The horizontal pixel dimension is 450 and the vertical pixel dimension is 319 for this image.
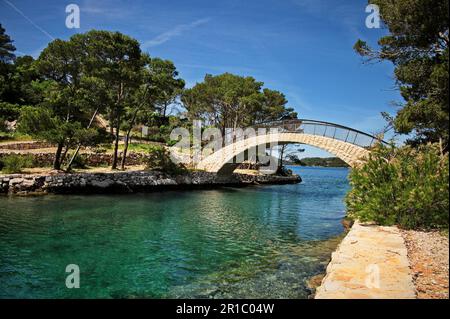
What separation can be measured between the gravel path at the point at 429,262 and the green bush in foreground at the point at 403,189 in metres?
0.62

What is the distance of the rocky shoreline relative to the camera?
1997 centimetres

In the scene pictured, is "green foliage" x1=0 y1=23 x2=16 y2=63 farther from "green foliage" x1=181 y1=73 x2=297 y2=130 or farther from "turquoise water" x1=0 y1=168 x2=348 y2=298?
"turquoise water" x1=0 y1=168 x2=348 y2=298

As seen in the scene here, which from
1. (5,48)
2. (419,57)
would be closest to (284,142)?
(419,57)

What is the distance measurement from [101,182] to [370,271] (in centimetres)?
2176

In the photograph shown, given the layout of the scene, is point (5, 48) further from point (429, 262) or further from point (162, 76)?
point (429, 262)

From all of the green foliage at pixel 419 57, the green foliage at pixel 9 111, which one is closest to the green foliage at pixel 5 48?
the green foliage at pixel 9 111

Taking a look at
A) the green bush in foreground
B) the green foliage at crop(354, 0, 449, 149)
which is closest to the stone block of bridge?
the green foliage at crop(354, 0, 449, 149)

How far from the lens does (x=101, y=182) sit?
23.2 meters

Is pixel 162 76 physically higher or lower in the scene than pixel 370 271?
higher

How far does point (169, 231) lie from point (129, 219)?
3031mm

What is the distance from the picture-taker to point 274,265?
26.9 feet

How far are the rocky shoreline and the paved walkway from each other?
66.4 ft

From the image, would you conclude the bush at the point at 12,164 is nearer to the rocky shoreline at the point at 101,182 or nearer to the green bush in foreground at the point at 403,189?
the rocky shoreline at the point at 101,182

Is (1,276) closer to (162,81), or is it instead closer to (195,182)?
(162,81)
